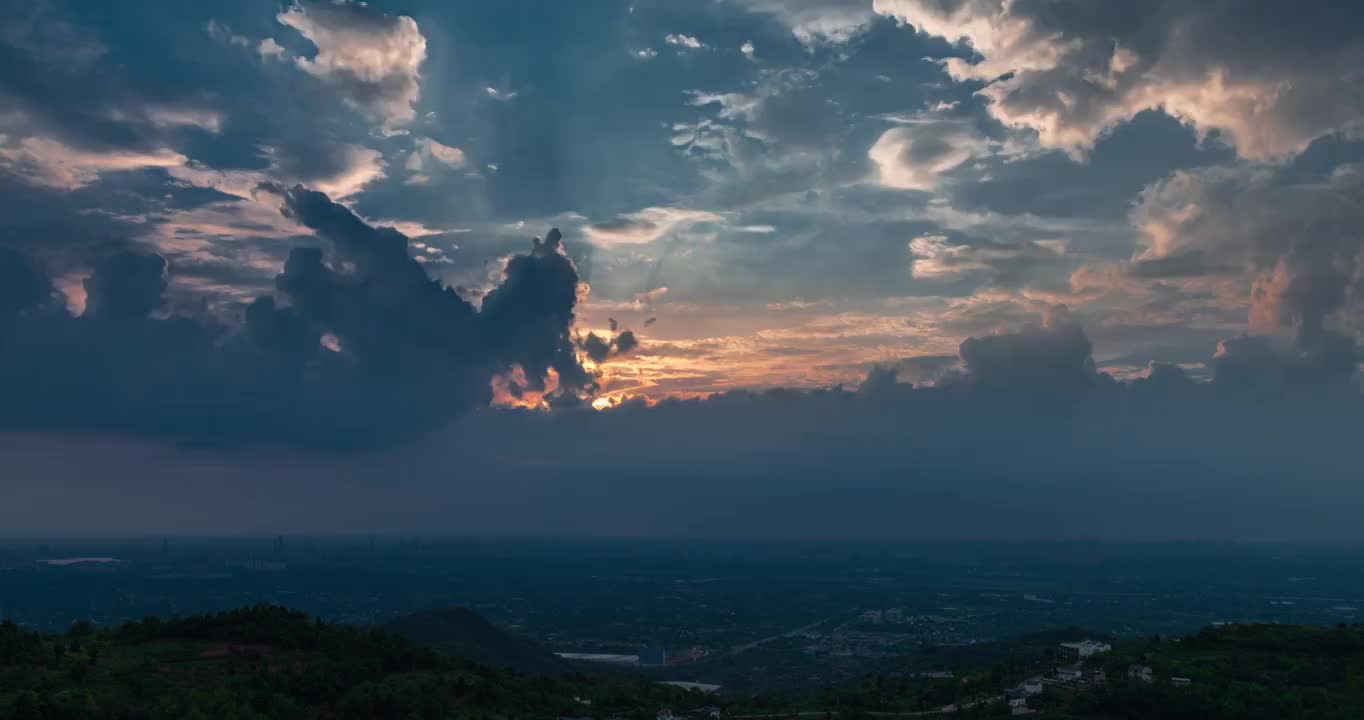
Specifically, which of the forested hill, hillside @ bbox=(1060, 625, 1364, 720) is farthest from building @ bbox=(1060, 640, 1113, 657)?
the forested hill

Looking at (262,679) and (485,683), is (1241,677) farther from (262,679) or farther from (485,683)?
(262,679)

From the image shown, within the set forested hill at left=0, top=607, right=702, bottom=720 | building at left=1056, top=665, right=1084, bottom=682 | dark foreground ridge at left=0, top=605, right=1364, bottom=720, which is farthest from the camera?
building at left=1056, top=665, right=1084, bottom=682

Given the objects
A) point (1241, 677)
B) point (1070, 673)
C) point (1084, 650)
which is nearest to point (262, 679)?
point (1070, 673)

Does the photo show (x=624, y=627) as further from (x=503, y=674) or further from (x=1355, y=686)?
(x=1355, y=686)

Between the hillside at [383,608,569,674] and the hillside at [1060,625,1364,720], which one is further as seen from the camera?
the hillside at [383,608,569,674]

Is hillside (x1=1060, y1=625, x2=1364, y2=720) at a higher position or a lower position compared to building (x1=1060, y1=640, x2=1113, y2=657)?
higher

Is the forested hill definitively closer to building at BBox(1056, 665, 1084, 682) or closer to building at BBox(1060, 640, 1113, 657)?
building at BBox(1056, 665, 1084, 682)
